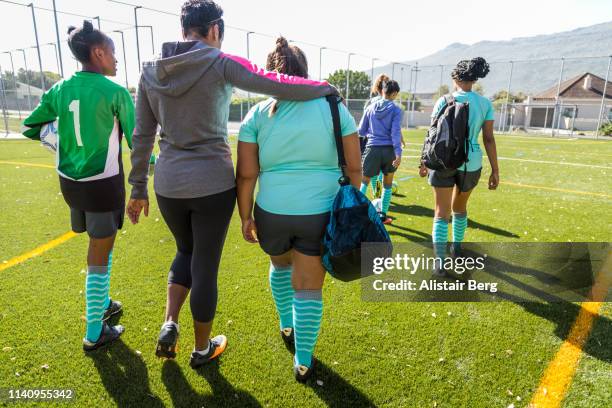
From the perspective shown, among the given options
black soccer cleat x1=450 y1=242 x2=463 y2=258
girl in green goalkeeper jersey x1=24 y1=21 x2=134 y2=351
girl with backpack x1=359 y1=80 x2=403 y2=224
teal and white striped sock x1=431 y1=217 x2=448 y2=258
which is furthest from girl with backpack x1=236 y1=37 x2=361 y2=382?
girl with backpack x1=359 y1=80 x2=403 y2=224

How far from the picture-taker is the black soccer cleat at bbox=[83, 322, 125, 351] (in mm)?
2672

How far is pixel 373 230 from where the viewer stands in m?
2.08

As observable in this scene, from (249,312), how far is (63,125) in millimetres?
1942

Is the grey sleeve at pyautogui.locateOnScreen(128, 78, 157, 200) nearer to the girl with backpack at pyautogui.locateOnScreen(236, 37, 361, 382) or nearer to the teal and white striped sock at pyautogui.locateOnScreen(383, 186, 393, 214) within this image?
the girl with backpack at pyautogui.locateOnScreen(236, 37, 361, 382)

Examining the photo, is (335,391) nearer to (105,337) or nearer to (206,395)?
(206,395)

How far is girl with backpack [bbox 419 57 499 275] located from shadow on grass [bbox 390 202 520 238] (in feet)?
5.53

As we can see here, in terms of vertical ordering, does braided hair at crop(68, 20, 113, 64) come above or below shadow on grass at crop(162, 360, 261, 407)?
above

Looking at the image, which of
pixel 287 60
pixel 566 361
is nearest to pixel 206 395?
pixel 287 60

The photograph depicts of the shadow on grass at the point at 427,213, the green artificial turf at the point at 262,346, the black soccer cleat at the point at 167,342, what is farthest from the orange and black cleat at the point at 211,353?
the shadow on grass at the point at 427,213

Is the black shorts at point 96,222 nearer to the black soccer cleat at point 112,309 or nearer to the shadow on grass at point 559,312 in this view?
the black soccer cleat at point 112,309

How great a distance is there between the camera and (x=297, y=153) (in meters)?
2.06

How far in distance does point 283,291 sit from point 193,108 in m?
1.35

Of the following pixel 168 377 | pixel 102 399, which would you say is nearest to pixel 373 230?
pixel 168 377

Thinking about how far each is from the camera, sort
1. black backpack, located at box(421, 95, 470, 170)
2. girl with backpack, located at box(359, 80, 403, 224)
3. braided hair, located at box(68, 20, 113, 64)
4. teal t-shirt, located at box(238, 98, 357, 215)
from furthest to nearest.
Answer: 1. girl with backpack, located at box(359, 80, 403, 224)
2. black backpack, located at box(421, 95, 470, 170)
3. braided hair, located at box(68, 20, 113, 64)
4. teal t-shirt, located at box(238, 98, 357, 215)
